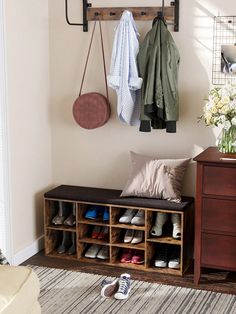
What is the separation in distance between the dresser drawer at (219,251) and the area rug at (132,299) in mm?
192

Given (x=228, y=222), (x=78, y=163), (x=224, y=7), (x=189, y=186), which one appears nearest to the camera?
(x=228, y=222)

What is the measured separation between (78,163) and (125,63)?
96 centimetres

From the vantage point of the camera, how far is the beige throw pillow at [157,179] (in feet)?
12.6

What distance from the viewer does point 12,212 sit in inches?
152

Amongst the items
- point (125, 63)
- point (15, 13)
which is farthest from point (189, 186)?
point (15, 13)

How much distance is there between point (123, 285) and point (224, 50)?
1743mm

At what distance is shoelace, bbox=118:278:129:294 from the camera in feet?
11.3

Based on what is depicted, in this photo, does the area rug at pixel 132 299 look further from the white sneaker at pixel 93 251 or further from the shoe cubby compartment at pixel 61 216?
the shoe cubby compartment at pixel 61 216

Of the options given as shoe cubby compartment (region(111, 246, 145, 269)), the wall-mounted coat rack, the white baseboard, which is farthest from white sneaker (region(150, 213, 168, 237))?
the wall-mounted coat rack

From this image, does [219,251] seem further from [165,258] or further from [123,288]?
[123,288]

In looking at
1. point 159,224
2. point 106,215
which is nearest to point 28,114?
point 106,215

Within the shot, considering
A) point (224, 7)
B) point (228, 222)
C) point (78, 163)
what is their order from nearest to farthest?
point (228, 222)
point (224, 7)
point (78, 163)

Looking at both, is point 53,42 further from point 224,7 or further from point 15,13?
point 224,7

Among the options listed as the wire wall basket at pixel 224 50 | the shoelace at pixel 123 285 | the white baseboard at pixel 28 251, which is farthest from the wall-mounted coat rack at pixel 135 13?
the shoelace at pixel 123 285
